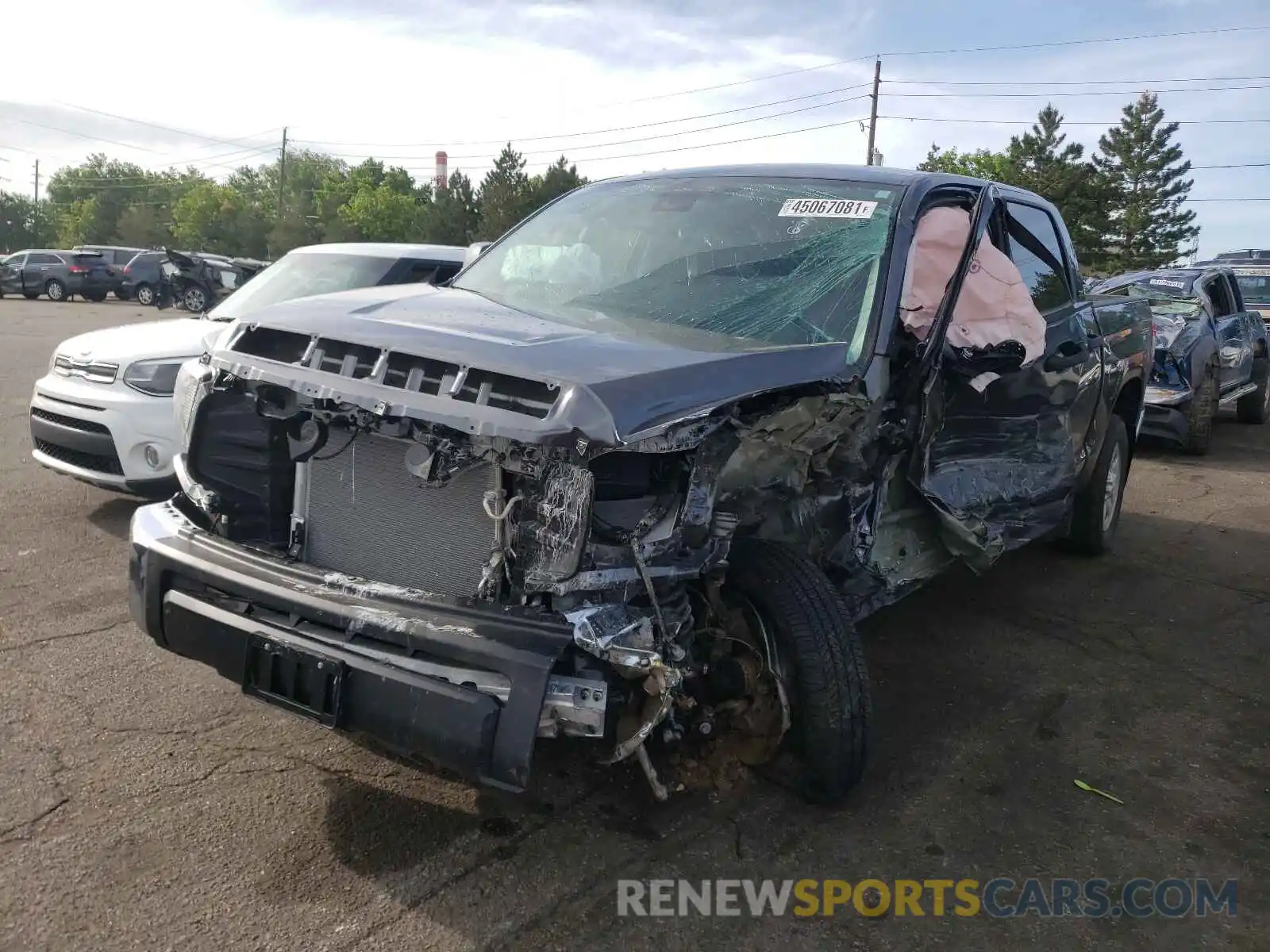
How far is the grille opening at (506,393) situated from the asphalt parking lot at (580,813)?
1296 millimetres

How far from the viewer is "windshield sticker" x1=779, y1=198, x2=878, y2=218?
3.76 meters

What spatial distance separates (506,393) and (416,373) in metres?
0.28

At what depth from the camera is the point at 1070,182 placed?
41000 mm

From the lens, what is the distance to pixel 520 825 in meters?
2.96

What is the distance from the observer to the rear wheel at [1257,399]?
12.1 meters

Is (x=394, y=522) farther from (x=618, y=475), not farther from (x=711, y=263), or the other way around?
(x=711, y=263)

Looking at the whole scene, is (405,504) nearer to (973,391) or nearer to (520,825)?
(520,825)

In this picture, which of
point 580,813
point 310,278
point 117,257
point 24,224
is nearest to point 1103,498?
point 580,813

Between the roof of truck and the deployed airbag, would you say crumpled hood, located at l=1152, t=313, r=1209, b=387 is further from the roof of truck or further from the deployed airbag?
the roof of truck

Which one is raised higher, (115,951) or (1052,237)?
(1052,237)

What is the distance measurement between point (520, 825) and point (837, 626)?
113cm

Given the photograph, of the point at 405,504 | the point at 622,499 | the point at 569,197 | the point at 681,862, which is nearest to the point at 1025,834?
the point at 681,862

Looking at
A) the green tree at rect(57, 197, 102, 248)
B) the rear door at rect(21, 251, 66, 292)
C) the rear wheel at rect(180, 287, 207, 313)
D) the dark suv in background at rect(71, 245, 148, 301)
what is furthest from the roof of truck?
the green tree at rect(57, 197, 102, 248)

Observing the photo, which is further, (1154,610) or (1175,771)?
(1154,610)
